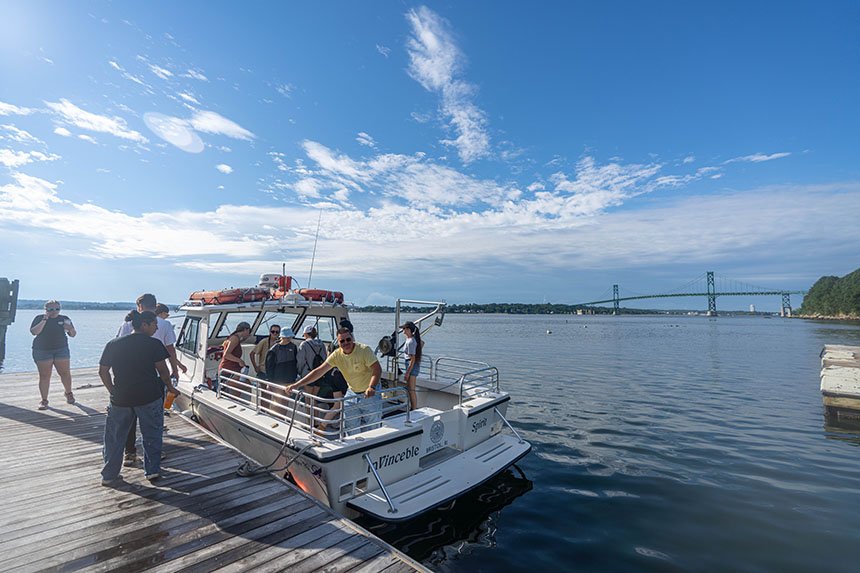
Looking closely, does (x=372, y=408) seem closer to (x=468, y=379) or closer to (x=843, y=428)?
(x=468, y=379)

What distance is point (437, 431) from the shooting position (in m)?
6.50

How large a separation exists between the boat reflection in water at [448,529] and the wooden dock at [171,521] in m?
1.42

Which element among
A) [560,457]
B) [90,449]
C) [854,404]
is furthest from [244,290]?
[854,404]

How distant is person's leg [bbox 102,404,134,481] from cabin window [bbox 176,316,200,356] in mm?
4155

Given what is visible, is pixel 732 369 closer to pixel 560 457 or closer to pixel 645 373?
pixel 645 373

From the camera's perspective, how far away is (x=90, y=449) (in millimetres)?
6594

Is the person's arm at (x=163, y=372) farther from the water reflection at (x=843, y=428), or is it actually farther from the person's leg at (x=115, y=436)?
the water reflection at (x=843, y=428)

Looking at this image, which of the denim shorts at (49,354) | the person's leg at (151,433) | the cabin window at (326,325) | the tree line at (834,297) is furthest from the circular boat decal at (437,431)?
the tree line at (834,297)

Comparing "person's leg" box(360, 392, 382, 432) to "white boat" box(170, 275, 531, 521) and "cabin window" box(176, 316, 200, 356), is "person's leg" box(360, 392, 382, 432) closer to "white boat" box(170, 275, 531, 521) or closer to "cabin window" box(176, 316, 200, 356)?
"white boat" box(170, 275, 531, 521)

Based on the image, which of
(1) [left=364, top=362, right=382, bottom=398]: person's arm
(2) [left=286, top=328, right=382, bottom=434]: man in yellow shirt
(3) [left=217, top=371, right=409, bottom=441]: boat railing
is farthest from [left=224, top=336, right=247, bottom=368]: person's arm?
(1) [left=364, top=362, right=382, bottom=398]: person's arm

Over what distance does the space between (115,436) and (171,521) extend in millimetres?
1579

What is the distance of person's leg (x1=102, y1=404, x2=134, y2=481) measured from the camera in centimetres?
511

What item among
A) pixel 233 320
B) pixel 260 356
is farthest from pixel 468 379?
pixel 233 320

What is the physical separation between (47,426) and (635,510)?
10622 millimetres
